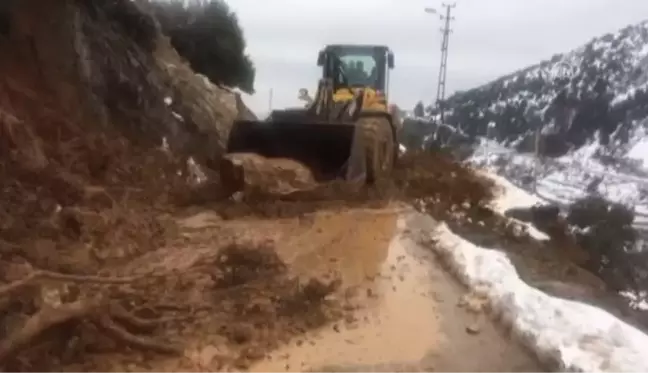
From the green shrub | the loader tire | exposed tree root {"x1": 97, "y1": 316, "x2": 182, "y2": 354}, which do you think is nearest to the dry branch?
A: exposed tree root {"x1": 97, "y1": 316, "x2": 182, "y2": 354}

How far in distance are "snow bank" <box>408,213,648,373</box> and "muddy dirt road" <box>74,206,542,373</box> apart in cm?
10

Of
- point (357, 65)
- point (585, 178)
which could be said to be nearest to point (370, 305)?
point (585, 178)

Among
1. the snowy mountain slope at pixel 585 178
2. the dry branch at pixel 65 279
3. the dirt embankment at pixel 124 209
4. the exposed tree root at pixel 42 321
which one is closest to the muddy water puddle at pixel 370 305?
the dirt embankment at pixel 124 209

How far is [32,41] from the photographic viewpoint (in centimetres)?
741

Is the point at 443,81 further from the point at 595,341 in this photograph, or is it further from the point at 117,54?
the point at 595,341

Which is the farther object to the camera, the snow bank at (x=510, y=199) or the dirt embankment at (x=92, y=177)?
the snow bank at (x=510, y=199)

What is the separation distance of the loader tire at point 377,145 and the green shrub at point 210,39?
5979mm

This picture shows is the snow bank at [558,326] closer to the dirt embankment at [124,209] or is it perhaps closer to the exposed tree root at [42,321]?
the dirt embankment at [124,209]

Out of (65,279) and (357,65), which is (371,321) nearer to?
(65,279)

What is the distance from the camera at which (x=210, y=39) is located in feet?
45.0

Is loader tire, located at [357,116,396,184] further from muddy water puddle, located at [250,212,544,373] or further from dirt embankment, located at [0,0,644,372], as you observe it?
muddy water puddle, located at [250,212,544,373]

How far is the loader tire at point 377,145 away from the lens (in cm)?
698

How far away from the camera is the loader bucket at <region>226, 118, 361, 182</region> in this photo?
277 inches

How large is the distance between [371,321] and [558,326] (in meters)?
0.89
